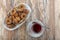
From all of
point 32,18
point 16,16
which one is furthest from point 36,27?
point 16,16

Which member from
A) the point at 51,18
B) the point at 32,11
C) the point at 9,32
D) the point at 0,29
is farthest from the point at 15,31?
the point at 51,18

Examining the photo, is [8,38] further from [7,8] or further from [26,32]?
[7,8]

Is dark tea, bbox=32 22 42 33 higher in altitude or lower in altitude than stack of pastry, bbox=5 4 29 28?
lower

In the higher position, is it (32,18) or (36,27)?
(32,18)

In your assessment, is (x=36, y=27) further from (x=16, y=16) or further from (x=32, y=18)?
(x=16, y=16)
